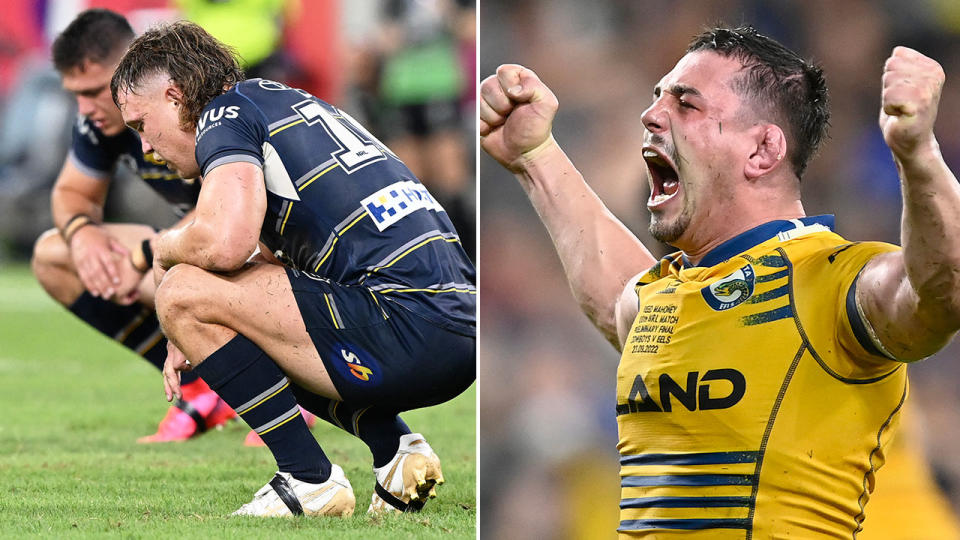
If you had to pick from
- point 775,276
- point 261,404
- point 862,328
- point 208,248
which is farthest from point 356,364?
point 862,328

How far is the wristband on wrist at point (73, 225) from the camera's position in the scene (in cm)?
515

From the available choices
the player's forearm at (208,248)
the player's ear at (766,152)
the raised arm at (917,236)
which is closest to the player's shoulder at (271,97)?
the player's forearm at (208,248)

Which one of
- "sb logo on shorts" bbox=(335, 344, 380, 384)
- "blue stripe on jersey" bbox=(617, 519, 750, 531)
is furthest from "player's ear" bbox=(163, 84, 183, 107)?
"blue stripe on jersey" bbox=(617, 519, 750, 531)

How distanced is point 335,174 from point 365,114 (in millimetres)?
8343

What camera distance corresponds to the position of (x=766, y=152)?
2.30 m

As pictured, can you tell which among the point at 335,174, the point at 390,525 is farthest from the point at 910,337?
the point at 335,174

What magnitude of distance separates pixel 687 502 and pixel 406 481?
1308 millimetres

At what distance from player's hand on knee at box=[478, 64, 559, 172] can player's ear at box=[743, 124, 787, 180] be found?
0.60 m

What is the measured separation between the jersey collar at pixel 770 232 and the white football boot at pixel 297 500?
1382mm

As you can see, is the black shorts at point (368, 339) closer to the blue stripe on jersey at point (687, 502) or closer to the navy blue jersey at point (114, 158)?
the blue stripe on jersey at point (687, 502)

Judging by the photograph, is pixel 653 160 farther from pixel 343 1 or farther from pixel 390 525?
pixel 343 1

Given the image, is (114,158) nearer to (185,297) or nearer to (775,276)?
(185,297)

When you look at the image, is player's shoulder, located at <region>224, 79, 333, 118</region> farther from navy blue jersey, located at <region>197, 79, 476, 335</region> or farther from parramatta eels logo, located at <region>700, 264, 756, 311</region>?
parramatta eels logo, located at <region>700, 264, 756, 311</region>

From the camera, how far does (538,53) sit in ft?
16.1
